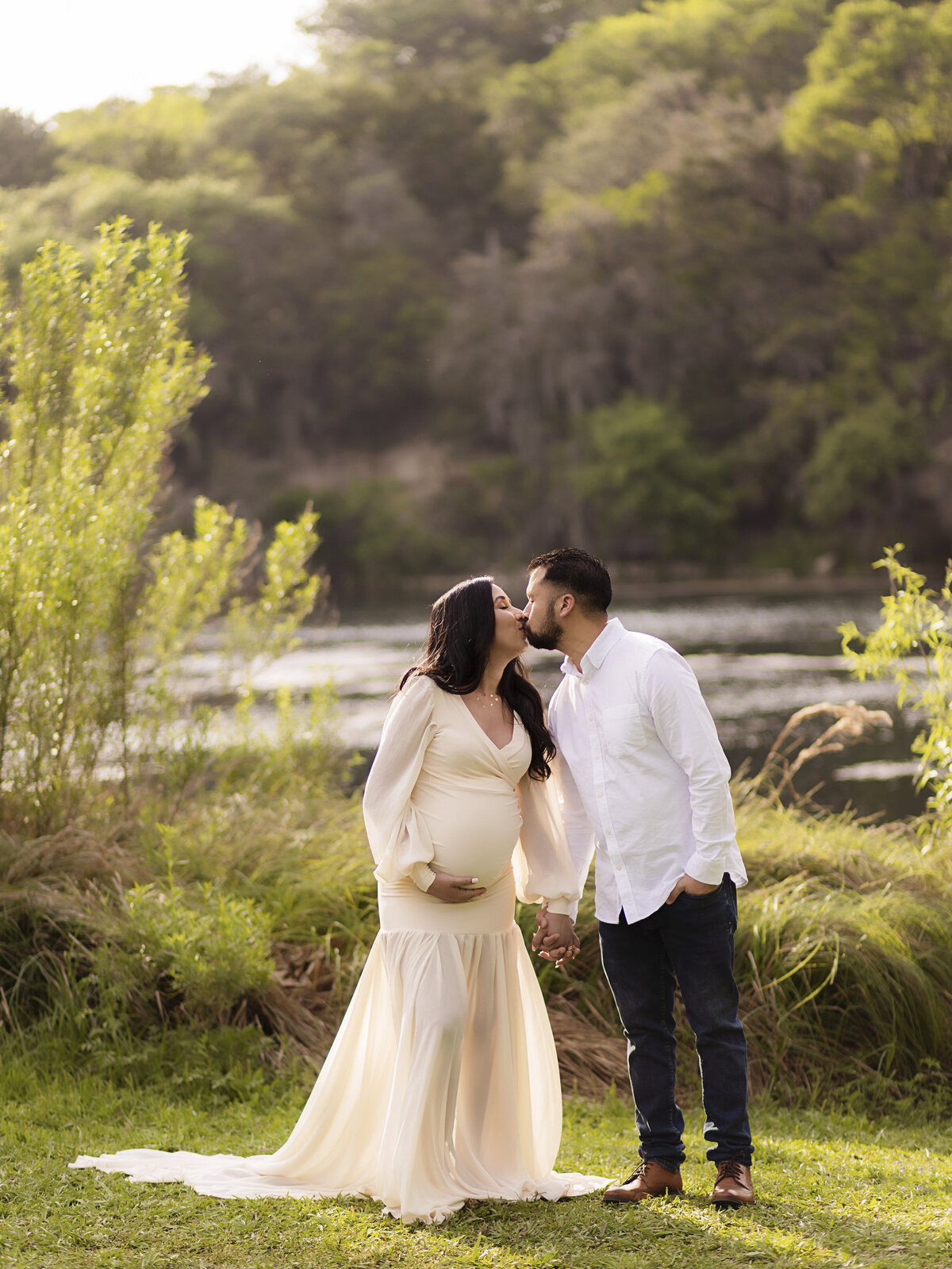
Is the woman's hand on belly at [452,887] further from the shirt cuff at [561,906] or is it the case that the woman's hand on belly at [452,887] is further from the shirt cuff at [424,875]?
the shirt cuff at [561,906]

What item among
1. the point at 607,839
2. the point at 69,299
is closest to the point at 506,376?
the point at 69,299

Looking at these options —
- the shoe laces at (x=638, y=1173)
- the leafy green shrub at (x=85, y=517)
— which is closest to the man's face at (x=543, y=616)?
the shoe laces at (x=638, y=1173)

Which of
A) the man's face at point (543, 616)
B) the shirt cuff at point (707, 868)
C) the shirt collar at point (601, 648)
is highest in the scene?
the man's face at point (543, 616)

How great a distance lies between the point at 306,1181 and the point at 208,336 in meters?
59.6

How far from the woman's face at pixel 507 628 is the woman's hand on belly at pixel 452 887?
2.34 feet

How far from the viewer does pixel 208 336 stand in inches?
2378

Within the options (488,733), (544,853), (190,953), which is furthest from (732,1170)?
(190,953)

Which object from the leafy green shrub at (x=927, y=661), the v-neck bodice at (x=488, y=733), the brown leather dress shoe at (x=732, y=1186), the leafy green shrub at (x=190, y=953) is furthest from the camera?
the leafy green shrub at (x=927, y=661)

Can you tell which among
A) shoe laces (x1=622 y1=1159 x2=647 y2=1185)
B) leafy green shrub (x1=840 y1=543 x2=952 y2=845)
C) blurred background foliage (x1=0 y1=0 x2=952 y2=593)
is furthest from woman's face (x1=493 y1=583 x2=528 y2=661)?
blurred background foliage (x1=0 y1=0 x2=952 y2=593)

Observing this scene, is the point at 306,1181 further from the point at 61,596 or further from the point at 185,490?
the point at 185,490

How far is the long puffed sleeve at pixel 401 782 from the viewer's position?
399 cm

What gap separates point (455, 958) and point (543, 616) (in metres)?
1.09

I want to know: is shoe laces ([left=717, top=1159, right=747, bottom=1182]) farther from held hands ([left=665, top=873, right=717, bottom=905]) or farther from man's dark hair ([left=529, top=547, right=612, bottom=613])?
man's dark hair ([left=529, top=547, right=612, bottom=613])

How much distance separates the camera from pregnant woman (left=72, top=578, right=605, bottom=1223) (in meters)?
3.95
